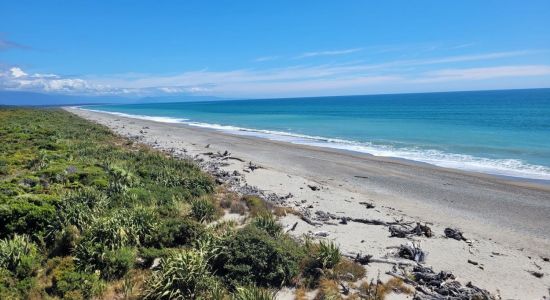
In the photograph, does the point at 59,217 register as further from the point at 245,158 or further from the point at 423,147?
the point at 423,147

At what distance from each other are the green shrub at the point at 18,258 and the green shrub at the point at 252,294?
15.5 feet

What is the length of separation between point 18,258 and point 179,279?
12.4 feet

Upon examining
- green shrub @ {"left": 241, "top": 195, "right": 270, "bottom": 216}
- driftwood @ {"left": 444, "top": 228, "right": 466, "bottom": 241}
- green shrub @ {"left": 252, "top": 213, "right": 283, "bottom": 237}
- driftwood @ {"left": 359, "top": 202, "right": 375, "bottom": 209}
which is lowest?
driftwood @ {"left": 359, "top": 202, "right": 375, "bottom": 209}

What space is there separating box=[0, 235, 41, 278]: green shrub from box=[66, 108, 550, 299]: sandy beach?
7.20 m

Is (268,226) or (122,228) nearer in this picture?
(122,228)

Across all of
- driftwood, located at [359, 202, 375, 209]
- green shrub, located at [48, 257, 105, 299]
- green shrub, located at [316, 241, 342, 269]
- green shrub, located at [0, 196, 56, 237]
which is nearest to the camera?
green shrub, located at [48, 257, 105, 299]

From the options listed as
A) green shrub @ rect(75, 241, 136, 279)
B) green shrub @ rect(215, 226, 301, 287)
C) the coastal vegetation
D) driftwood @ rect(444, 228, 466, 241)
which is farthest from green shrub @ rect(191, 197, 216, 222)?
driftwood @ rect(444, 228, 466, 241)

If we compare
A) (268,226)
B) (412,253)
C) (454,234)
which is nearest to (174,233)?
(268,226)

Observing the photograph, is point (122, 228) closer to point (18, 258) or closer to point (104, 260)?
point (104, 260)

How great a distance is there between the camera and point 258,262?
8797 mm

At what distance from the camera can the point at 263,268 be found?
8.78 metres

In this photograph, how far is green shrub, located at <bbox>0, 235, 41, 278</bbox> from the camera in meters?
8.30

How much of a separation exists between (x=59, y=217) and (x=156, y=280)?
4.23m

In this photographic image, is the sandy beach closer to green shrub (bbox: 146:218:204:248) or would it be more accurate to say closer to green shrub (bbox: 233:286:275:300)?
green shrub (bbox: 233:286:275:300)
